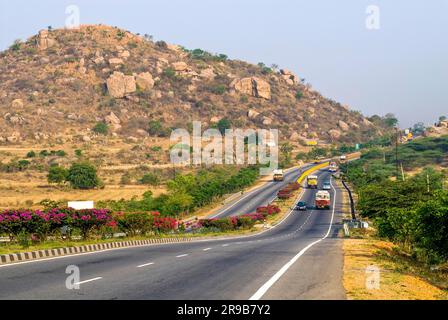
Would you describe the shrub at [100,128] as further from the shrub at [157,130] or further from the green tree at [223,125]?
the green tree at [223,125]

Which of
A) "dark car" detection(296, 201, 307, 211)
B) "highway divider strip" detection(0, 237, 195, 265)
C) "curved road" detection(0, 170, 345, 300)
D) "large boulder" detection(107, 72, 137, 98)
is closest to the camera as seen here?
"curved road" detection(0, 170, 345, 300)

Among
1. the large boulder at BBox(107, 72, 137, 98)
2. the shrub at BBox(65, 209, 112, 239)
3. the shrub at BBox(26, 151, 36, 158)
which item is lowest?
the shrub at BBox(65, 209, 112, 239)

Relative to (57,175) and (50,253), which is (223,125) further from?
(50,253)

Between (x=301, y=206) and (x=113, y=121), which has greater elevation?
(x=113, y=121)

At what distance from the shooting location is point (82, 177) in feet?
361

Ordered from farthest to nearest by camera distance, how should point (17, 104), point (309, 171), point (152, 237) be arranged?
point (17, 104)
point (309, 171)
point (152, 237)

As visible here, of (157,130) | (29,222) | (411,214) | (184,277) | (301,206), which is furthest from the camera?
(157,130)

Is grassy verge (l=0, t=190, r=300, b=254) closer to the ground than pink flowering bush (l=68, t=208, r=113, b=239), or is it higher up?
closer to the ground

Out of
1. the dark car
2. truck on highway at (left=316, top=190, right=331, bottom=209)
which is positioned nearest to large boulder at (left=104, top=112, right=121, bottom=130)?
the dark car

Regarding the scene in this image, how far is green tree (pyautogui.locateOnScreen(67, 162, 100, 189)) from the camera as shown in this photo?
109938 millimetres

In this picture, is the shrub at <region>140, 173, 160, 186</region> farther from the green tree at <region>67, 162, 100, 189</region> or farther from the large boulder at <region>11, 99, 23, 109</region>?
the large boulder at <region>11, 99, 23, 109</region>

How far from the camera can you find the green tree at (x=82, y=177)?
110m

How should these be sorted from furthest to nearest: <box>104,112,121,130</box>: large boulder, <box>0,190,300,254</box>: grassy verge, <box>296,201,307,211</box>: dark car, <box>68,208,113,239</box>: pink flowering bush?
1. <box>104,112,121,130</box>: large boulder
2. <box>296,201,307,211</box>: dark car
3. <box>68,208,113,239</box>: pink flowering bush
4. <box>0,190,300,254</box>: grassy verge

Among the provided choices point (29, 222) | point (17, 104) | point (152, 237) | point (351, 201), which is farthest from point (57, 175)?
point (29, 222)
